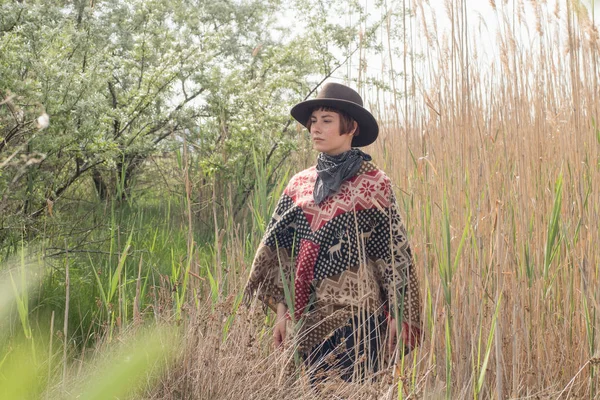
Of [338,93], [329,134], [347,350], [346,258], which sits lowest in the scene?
[347,350]

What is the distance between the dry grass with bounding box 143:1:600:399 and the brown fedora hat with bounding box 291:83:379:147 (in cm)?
17

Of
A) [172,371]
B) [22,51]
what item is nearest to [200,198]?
[22,51]

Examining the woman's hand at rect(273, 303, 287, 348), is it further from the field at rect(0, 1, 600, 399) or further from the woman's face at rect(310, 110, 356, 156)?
the woman's face at rect(310, 110, 356, 156)

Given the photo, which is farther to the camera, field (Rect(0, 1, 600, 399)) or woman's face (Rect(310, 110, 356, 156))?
woman's face (Rect(310, 110, 356, 156))

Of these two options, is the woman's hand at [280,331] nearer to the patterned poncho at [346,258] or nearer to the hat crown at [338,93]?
the patterned poncho at [346,258]

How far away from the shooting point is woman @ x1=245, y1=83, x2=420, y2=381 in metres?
2.03

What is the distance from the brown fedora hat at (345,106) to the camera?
2107mm

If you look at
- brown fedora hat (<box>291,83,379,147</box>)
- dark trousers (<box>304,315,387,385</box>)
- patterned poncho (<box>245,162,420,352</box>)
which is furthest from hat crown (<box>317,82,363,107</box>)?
dark trousers (<box>304,315,387,385</box>)

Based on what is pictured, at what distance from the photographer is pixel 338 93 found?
2123 mm

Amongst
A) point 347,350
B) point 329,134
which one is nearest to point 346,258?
point 347,350

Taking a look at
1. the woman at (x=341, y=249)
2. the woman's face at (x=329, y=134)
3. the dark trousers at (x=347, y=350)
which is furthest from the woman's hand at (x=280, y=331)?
the woman's face at (x=329, y=134)

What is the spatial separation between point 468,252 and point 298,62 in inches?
201

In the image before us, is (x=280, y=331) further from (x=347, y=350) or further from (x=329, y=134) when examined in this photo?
(x=329, y=134)

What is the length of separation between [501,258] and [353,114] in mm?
810
